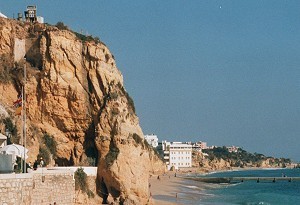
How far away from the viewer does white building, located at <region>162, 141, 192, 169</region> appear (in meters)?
136

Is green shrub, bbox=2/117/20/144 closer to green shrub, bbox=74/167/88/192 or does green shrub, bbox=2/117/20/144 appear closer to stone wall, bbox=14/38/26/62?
green shrub, bbox=74/167/88/192

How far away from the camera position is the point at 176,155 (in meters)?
139

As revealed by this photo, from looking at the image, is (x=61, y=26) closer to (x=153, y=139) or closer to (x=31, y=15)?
(x=31, y=15)

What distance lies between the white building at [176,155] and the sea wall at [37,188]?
113 meters

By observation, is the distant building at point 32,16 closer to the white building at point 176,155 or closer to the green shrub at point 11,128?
the green shrub at point 11,128

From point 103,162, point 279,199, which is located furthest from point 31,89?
point 279,199

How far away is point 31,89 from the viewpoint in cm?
3456

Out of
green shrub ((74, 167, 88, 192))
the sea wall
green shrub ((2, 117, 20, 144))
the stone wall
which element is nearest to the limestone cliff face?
the stone wall

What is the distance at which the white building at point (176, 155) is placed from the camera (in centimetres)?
13575

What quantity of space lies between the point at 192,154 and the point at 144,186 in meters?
123

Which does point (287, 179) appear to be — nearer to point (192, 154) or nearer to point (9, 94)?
point (192, 154)

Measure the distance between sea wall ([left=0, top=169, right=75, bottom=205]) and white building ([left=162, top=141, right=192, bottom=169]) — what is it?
112943 millimetres

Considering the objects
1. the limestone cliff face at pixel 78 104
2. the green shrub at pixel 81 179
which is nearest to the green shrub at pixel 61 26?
the limestone cliff face at pixel 78 104

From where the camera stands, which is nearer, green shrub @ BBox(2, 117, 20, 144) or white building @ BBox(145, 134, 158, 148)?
green shrub @ BBox(2, 117, 20, 144)
